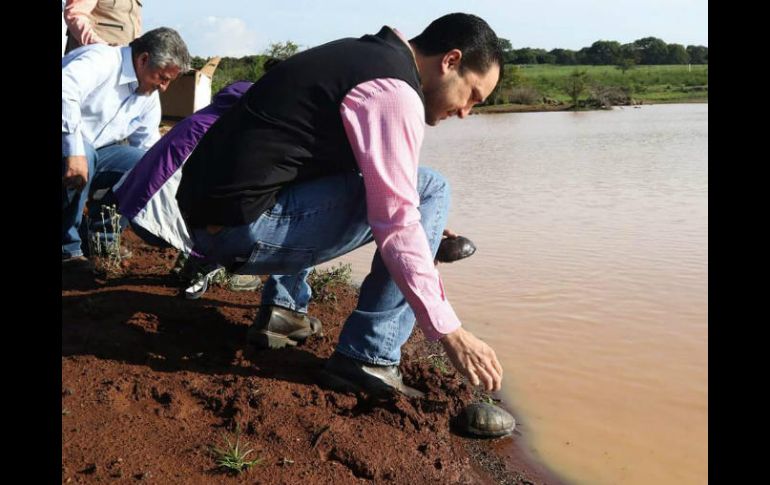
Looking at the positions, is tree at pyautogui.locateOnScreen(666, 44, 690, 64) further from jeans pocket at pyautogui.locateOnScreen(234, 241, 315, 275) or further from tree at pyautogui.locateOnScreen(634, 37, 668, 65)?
jeans pocket at pyautogui.locateOnScreen(234, 241, 315, 275)

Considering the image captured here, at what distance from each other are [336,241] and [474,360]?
2.56 ft

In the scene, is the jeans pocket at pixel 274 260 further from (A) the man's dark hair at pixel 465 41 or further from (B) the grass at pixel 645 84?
(B) the grass at pixel 645 84

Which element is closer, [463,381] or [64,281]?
[463,381]

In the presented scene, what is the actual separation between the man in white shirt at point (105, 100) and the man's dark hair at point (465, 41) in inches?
87.9

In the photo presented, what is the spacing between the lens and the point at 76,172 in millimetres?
4012

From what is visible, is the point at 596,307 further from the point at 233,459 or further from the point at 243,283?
the point at 233,459

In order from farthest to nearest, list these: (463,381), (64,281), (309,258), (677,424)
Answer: (64,281)
(463,381)
(677,424)
(309,258)

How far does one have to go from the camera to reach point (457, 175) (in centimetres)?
1069

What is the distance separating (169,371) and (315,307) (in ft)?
4.28

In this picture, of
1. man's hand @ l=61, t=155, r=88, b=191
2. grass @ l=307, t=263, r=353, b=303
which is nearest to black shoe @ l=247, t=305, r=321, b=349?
grass @ l=307, t=263, r=353, b=303

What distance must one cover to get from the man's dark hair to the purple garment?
1.08 metres
